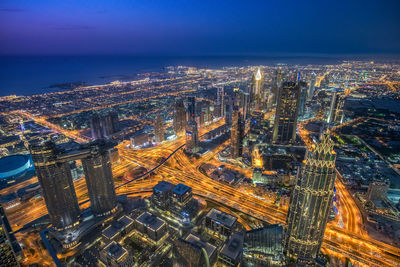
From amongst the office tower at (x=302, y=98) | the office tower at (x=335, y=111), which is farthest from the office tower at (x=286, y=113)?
the office tower at (x=335, y=111)

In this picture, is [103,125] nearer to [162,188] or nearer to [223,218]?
[162,188]

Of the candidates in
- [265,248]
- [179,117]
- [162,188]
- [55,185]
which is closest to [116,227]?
[162,188]

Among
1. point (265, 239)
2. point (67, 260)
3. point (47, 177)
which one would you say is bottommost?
point (67, 260)

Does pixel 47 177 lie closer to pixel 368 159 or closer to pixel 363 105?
pixel 368 159

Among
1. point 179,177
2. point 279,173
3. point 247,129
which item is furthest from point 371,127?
point 179,177

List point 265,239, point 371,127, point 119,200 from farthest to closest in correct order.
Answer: point 371,127 → point 119,200 → point 265,239

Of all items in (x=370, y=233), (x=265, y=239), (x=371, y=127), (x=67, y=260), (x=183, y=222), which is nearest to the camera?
(x=265, y=239)
